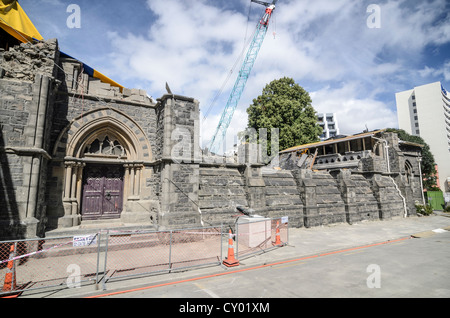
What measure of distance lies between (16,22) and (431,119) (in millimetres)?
76966

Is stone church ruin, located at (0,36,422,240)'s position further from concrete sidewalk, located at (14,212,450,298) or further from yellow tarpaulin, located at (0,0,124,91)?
concrete sidewalk, located at (14,212,450,298)

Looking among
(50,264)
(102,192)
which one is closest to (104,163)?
(102,192)

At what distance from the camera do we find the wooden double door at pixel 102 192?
997cm

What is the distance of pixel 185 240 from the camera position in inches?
367

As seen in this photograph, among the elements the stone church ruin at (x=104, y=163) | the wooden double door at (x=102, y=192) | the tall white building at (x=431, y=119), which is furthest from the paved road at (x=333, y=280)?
the tall white building at (x=431, y=119)

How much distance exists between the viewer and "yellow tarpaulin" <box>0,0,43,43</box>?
30.4 ft

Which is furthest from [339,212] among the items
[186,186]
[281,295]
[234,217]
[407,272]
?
[281,295]

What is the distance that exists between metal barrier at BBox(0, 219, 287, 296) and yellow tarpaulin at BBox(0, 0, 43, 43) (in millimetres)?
8114

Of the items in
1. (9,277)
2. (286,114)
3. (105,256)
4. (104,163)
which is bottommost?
(9,277)

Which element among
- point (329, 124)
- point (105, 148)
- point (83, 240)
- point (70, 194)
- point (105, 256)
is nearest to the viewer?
point (105, 256)

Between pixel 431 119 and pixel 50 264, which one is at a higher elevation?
pixel 431 119

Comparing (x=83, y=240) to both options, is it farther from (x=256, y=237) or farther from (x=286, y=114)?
(x=286, y=114)

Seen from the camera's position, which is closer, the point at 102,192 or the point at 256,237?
the point at 256,237

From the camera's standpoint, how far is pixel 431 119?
5750cm
